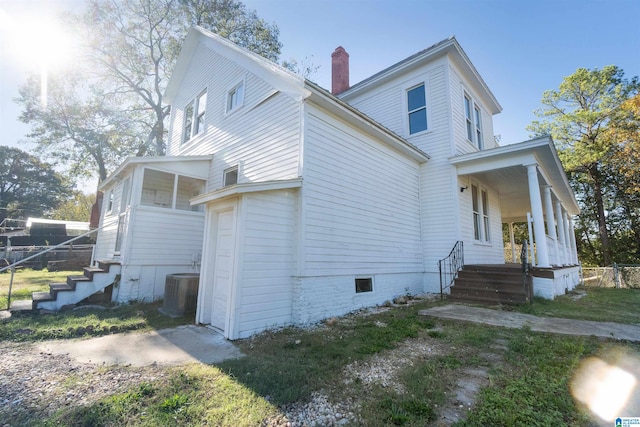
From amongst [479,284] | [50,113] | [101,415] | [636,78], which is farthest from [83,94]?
[636,78]

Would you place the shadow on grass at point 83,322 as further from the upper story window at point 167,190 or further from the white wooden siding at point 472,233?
the white wooden siding at point 472,233

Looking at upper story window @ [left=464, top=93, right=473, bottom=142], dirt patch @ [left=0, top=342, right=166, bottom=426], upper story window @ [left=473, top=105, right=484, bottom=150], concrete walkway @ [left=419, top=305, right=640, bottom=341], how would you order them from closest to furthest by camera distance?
dirt patch @ [left=0, top=342, right=166, bottom=426] < concrete walkway @ [left=419, top=305, right=640, bottom=341] < upper story window @ [left=464, top=93, right=473, bottom=142] < upper story window @ [left=473, top=105, right=484, bottom=150]

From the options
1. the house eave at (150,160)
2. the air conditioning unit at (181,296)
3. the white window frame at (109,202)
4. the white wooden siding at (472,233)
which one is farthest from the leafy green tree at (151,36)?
the air conditioning unit at (181,296)

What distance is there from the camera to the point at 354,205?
23.5 feet

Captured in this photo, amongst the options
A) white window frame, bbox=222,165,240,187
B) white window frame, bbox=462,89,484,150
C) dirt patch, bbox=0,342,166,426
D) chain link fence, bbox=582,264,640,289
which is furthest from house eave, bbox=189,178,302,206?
chain link fence, bbox=582,264,640,289

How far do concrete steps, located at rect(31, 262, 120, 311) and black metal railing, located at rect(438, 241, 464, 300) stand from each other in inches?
373

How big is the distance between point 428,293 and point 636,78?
23.7 metres

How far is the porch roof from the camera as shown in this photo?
803cm

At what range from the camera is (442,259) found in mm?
9031

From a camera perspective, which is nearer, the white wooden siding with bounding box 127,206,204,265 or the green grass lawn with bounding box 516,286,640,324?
the green grass lawn with bounding box 516,286,640,324

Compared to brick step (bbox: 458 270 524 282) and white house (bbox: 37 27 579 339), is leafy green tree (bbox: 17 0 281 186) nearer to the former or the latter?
white house (bbox: 37 27 579 339)

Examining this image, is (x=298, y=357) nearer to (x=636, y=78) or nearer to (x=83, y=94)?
(x=83, y=94)

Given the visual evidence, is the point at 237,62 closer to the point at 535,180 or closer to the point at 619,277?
the point at 535,180

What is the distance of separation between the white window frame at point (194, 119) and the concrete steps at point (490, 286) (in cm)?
1038
